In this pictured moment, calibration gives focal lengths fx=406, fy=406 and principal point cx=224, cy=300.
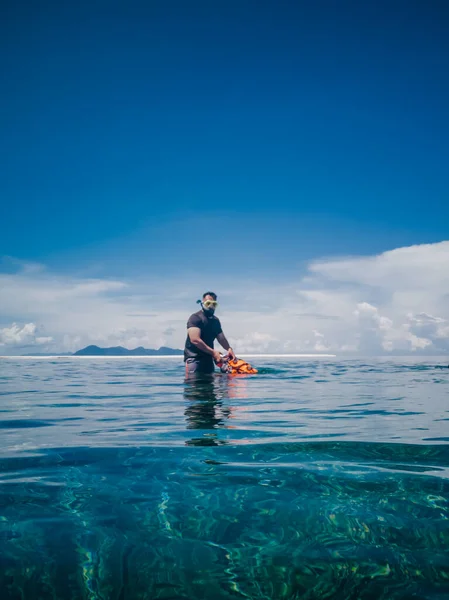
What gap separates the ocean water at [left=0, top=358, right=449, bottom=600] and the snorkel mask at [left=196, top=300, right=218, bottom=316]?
27.0ft

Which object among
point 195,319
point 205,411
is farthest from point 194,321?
point 205,411

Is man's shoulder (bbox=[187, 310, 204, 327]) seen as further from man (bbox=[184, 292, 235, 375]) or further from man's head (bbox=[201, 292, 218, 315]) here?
man's head (bbox=[201, 292, 218, 315])

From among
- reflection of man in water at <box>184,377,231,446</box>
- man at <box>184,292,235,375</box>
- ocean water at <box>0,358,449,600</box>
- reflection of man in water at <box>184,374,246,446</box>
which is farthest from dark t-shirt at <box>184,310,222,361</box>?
ocean water at <box>0,358,449,600</box>

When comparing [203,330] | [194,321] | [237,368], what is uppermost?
[194,321]

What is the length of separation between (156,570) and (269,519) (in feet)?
2.88

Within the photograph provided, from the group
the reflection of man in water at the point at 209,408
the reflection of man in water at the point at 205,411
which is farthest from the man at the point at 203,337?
the reflection of man in water at the point at 205,411

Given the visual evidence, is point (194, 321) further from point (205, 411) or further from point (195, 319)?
point (205, 411)

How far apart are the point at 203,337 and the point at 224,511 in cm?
1121

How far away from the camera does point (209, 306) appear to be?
45.8 ft

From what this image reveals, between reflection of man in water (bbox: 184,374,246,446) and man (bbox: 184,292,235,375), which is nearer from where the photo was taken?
reflection of man in water (bbox: 184,374,246,446)

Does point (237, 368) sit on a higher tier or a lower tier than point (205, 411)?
higher

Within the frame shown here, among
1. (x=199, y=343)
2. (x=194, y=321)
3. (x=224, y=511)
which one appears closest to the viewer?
(x=224, y=511)

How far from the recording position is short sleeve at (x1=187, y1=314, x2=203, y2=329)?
1375 centimetres

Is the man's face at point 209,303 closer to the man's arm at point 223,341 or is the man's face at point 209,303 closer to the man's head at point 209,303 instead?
the man's head at point 209,303
